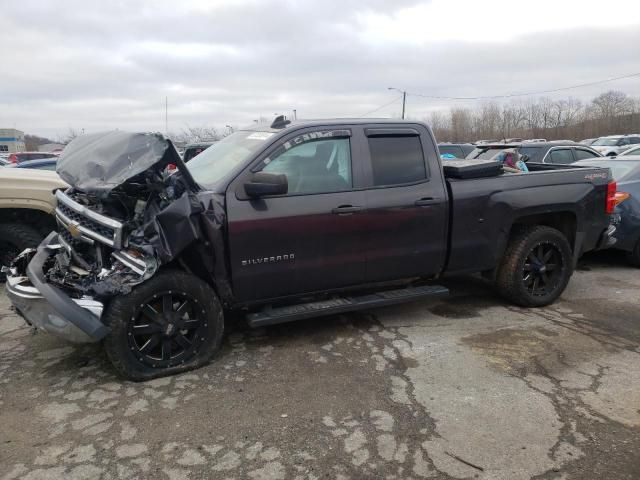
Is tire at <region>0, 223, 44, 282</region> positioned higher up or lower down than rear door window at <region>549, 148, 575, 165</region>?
→ lower down

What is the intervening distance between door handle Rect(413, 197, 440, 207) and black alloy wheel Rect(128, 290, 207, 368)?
209cm

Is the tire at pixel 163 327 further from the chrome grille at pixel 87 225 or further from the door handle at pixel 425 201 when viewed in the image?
the door handle at pixel 425 201

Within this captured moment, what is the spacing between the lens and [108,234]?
363 centimetres

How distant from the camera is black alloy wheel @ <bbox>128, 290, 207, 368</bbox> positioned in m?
3.66

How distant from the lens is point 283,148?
4.18 meters

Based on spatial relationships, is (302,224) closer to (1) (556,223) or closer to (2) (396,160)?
(2) (396,160)

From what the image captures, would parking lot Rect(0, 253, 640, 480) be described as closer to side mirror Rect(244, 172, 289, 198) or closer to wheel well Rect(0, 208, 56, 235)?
side mirror Rect(244, 172, 289, 198)

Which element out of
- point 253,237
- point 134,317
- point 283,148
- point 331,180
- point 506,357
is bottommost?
point 506,357

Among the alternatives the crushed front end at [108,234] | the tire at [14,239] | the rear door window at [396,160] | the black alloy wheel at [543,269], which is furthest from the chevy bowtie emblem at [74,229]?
the black alloy wheel at [543,269]

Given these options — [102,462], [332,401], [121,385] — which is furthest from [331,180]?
[102,462]

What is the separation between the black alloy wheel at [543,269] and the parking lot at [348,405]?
49 centimetres

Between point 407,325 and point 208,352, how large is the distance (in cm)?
196

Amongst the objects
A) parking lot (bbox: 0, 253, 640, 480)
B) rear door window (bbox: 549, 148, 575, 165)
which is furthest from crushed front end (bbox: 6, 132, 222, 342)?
rear door window (bbox: 549, 148, 575, 165)

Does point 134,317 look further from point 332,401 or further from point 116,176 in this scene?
point 332,401
